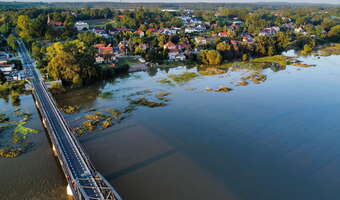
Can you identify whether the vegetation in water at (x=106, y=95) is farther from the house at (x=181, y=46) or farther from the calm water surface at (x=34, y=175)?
the house at (x=181, y=46)

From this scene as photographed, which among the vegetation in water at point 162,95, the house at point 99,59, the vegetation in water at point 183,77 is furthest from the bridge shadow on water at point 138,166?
the house at point 99,59


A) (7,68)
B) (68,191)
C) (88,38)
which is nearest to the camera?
(68,191)

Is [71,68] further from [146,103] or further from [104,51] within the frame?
[104,51]

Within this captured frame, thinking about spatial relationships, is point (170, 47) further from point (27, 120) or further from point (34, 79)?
point (27, 120)

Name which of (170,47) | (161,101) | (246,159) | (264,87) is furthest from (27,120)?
(170,47)

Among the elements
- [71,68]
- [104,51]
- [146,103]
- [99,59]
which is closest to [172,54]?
[104,51]

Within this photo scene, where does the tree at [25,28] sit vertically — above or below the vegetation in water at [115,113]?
above
